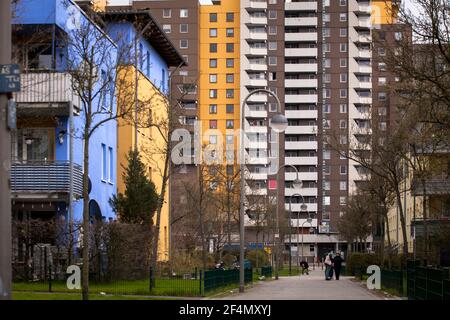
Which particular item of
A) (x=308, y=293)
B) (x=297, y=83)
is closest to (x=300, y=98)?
(x=297, y=83)

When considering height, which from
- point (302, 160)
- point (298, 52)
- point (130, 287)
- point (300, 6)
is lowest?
point (130, 287)

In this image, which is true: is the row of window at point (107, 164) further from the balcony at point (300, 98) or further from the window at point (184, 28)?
the balcony at point (300, 98)

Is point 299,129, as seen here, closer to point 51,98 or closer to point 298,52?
point 298,52

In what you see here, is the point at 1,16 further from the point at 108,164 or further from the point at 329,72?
the point at 329,72

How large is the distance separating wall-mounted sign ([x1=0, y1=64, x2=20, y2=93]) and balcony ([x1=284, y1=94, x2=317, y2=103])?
11640cm

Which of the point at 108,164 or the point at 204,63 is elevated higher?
the point at 204,63

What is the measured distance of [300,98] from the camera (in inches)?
5012

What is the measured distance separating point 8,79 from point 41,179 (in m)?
25.9

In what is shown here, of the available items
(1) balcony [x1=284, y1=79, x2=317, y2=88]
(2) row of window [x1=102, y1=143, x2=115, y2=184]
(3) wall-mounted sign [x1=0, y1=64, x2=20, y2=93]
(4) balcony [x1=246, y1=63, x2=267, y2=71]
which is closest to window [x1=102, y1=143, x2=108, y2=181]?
(2) row of window [x1=102, y1=143, x2=115, y2=184]

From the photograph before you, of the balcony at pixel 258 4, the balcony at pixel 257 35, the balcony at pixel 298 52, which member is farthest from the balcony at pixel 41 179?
the balcony at pixel 298 52

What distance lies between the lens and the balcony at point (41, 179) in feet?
121

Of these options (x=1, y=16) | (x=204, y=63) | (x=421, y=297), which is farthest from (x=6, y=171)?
(x=204, y=63)

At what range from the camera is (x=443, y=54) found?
18203 millimetres

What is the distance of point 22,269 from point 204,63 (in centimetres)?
9225
